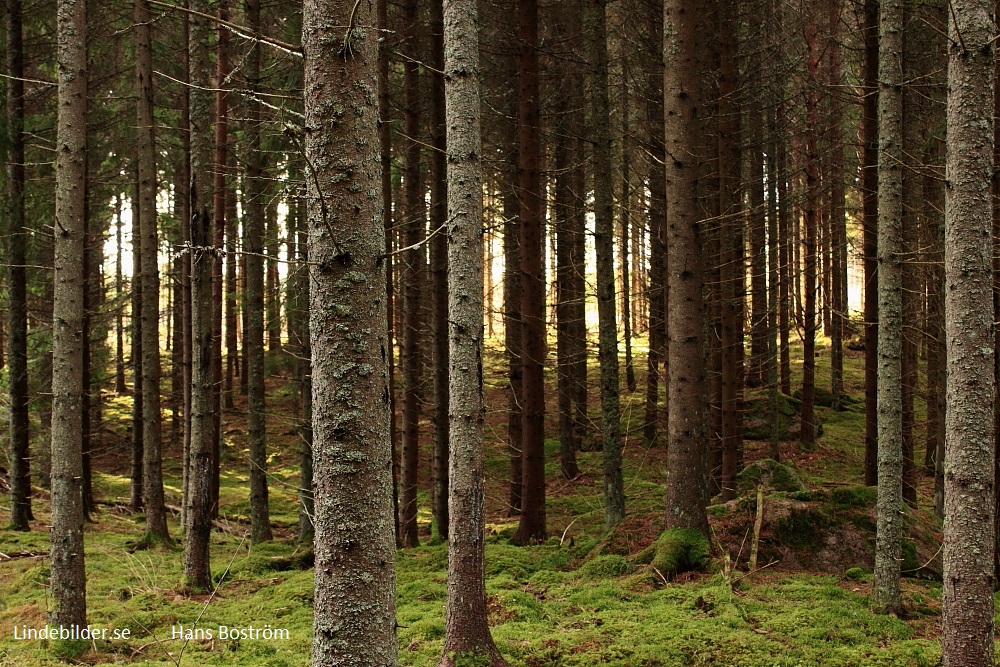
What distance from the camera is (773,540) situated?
9531mm

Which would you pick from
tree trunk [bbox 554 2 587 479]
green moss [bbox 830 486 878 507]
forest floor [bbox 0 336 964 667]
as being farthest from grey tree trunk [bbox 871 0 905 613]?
tree trunk [bbox 554 2 587 479]

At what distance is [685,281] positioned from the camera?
9.05 metres

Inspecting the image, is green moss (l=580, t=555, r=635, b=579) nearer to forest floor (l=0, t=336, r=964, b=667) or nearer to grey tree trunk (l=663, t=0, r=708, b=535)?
forest floor (l=0, t=336, r=964, b=667)

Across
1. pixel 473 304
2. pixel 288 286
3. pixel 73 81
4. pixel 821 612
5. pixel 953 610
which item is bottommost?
pixel 821 612

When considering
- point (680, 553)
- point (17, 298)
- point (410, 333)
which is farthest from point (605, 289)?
point (17, 298)

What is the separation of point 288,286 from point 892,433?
9.81 m

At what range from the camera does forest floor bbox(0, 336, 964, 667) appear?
6.51 m

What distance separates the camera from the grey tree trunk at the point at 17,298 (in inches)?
492

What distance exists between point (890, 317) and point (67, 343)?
780 centimetres

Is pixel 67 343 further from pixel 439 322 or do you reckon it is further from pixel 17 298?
pixel 17 298

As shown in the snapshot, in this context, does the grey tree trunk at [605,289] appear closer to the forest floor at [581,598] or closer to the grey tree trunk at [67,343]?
the forest floor at [581,598]

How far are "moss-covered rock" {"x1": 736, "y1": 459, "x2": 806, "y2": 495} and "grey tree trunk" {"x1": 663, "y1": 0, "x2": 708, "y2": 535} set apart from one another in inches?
141

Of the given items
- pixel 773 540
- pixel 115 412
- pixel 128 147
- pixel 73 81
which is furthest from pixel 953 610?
pixel 115 412

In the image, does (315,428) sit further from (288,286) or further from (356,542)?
(288,286)
